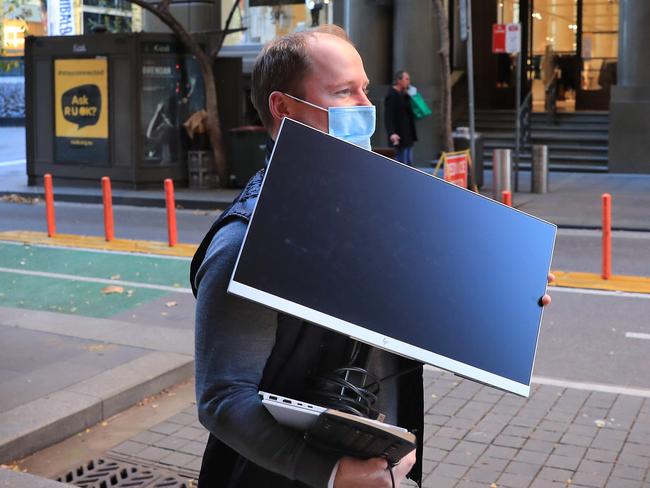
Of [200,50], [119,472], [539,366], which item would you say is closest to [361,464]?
[119,472]

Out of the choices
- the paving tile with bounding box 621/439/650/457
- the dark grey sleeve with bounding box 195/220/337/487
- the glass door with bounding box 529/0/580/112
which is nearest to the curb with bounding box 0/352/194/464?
the paving tile with bounding box 621/439/650/457

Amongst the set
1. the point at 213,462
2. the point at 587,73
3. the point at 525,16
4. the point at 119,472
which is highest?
the point at 525,16

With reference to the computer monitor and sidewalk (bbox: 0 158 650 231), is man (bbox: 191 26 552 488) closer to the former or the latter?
the computer monitor

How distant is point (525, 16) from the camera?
29609 mm

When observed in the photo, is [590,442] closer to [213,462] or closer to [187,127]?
[213,462]

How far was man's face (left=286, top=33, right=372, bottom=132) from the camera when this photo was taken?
7.27ft

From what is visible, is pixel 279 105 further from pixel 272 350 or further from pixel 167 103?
pixel 167 103

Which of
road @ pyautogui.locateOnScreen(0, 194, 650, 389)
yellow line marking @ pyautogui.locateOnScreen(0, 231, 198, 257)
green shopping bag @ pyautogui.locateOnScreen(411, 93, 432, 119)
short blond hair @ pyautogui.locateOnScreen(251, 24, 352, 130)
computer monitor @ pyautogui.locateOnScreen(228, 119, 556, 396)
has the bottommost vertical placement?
road @ pyautogui.locateOnScreen(0, 194, 650, 389)

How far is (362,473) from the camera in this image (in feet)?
6.49

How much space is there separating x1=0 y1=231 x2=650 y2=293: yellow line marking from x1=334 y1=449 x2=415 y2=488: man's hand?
870cm

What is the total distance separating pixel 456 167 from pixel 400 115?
2825 millimetres

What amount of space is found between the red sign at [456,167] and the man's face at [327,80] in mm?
13342

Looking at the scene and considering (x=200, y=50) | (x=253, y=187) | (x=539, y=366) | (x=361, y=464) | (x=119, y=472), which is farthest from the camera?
(x=200, y=50)

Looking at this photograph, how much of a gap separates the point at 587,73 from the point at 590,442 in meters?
24.5
